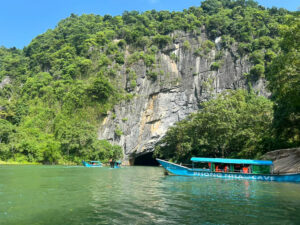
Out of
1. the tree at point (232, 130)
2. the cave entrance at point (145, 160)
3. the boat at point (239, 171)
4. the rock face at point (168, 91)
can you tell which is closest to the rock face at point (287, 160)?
the boat at point (239, 171)

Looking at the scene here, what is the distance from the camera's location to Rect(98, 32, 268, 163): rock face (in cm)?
5284

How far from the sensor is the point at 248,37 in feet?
188

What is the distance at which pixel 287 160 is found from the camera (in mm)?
22188

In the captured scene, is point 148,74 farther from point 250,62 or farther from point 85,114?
point 250,62

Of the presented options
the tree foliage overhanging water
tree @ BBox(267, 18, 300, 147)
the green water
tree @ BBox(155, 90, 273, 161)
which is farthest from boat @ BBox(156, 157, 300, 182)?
the green water

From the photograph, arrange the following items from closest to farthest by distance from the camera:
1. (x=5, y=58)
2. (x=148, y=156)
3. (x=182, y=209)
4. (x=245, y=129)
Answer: (x=182, y=209)
(x=245, y=129)
(x=148, y=156)
(x=5, y=58)

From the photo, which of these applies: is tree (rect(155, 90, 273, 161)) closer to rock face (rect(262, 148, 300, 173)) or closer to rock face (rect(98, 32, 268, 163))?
rock face (rect(262, 148, 300, 173))

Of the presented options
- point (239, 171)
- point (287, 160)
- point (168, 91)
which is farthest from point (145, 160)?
point (287, 160)

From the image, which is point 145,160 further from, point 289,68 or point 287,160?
point 289,68

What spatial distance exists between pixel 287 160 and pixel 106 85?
3751 centimetres

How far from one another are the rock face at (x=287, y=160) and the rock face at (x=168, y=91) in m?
31.0

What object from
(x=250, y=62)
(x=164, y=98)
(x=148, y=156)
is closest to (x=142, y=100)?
(x=164, y=98)

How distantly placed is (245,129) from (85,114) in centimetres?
3115

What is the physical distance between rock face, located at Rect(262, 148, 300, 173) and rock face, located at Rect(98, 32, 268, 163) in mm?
30999
